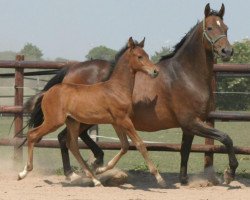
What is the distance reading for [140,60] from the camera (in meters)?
7.38

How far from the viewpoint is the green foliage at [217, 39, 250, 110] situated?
26.3m

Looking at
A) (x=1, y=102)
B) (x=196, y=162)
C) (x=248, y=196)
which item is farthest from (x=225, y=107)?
(x=248, y=196)

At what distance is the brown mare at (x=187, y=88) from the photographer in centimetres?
743

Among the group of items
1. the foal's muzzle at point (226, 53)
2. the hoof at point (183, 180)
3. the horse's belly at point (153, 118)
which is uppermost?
the foal's muzzle at point (226, 53)

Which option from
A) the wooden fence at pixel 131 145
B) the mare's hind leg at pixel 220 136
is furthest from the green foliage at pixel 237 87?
the mare's hind leg at pixel 220 136

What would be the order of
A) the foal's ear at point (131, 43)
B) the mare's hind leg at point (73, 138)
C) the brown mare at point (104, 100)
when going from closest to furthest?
the brown mare at point (104, 100) → the foal's ear at point (131, 43) → the mare's hind leg at point (73, 138)

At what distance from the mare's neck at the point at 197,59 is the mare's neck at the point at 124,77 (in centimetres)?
73

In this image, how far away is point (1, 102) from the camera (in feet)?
86.6

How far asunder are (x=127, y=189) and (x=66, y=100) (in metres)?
1.28

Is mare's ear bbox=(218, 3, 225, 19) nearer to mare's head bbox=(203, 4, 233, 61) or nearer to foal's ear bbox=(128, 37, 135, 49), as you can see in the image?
mare's head bbox=(203, 4, 233, 61)

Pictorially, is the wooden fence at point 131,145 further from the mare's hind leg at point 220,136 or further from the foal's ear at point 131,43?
the foal's ear at point 131,43

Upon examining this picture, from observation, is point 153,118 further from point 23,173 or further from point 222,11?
point 23,173

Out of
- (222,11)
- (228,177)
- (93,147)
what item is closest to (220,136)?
(228,177)

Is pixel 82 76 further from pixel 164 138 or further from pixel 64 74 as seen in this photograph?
pixel 164 138
